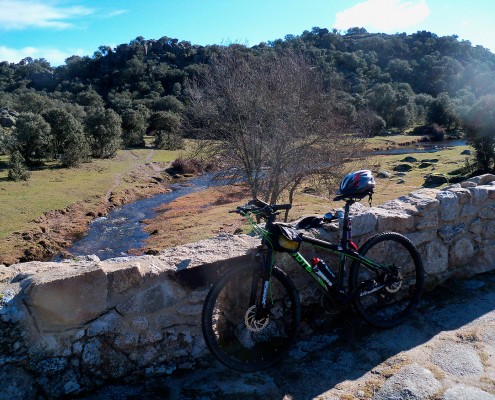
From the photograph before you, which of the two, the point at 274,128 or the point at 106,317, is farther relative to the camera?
the point at 274,128

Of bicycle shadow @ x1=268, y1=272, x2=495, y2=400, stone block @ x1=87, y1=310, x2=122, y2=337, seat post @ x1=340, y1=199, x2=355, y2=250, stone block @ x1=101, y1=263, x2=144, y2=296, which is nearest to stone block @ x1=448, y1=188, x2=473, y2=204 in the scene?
bicycle shadow @ x1=268, y1=272, x2=495, y2=400

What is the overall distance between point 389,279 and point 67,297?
259cm

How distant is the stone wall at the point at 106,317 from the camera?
2.62m

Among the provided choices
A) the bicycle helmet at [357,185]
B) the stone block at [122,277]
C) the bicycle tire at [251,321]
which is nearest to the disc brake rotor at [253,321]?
the bicycle tire at [251,321]

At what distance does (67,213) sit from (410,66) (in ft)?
356

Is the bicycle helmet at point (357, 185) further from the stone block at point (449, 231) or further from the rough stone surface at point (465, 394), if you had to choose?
the rough stone surface at point (465, 394)

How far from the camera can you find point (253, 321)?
306 cm

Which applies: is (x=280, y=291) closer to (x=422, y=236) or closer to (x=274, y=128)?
(x=422, y=236)

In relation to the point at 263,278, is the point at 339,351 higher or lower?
lower

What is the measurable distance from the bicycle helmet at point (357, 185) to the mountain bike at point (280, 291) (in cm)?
7

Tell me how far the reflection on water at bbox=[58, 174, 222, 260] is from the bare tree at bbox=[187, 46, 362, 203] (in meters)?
2.53

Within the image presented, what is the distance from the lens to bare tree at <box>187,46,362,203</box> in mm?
Answer: 18953

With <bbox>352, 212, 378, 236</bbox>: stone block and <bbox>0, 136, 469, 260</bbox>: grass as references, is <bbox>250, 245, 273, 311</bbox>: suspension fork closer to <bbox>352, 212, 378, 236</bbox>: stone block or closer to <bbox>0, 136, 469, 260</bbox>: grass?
<bbox>352, 212, 378, 236</bbox>: stone block

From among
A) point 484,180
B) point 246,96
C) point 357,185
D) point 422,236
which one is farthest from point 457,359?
point 246,96
